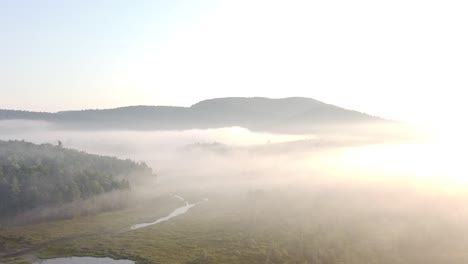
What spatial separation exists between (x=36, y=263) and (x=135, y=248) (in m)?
39.8

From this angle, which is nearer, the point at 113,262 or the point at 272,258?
the point at 113,262

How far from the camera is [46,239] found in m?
198

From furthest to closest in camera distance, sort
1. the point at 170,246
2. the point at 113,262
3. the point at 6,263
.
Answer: the point at 170,246
the point at 113,262
the point at 6,263

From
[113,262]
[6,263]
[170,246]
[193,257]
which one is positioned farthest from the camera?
[170,246]

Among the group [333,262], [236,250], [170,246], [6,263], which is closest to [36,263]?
[6,263]

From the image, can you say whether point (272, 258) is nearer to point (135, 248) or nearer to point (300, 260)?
point (300, 260)

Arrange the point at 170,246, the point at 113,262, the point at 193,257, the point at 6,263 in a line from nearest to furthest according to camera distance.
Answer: the point at 6,263, the point at 113,262, the point at 193,257, the point at 170,246

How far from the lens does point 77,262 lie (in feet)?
526

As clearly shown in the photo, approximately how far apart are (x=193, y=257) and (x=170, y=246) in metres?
19.1

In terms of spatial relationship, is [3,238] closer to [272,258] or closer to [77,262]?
[77,262]

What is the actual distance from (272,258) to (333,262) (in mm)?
28456

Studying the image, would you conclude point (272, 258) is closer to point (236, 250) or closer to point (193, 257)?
point (236, 250)

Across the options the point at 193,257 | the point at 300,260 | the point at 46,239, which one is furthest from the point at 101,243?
the point at 300,260

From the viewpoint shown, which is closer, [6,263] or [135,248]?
[6,263]
